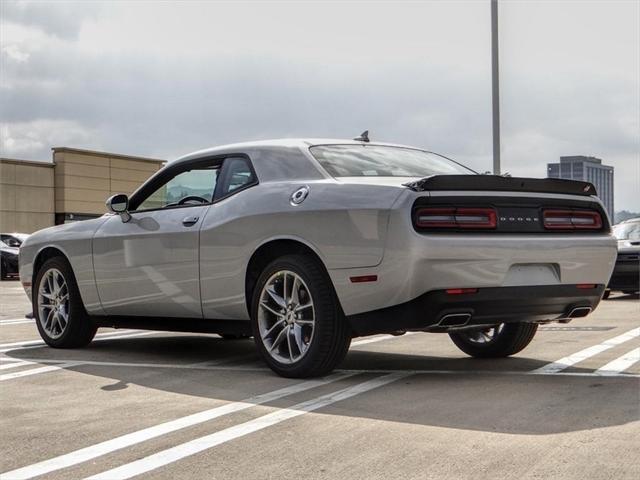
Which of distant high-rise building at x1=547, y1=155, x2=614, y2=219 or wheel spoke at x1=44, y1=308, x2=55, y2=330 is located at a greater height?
distant high-rise building at x1=547, y1=155, x2=614, y2=219

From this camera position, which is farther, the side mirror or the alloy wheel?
the alloy wheel

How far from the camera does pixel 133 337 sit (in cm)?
996

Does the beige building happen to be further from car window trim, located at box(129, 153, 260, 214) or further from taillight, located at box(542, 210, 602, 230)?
taillight, located at box(542, 210, 602, 230)

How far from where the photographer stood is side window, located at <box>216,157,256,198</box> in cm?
706

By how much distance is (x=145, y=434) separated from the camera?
15.5 ft

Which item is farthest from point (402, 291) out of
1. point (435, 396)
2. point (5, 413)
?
point (5, 413)

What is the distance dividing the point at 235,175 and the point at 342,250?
145 cm

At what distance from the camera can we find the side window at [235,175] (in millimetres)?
7055

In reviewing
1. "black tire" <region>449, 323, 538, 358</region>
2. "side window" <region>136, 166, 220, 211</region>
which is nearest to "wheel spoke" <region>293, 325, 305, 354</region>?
"side window" <region>136, 166, 220, 211</region>

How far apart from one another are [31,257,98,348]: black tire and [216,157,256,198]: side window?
6.73 ft

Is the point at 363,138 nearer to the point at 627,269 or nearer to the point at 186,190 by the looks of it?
the point at 186,190

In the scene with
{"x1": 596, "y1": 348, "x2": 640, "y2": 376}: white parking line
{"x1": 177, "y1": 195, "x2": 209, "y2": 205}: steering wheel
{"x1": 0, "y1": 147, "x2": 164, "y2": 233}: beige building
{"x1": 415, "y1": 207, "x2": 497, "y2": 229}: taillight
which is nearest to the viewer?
{"x1": 415, "y1": 207, "x2": 497, "y2": 229}: taillight

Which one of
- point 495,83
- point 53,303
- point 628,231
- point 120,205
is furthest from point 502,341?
point 628,231

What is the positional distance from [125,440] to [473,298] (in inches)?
91.7
